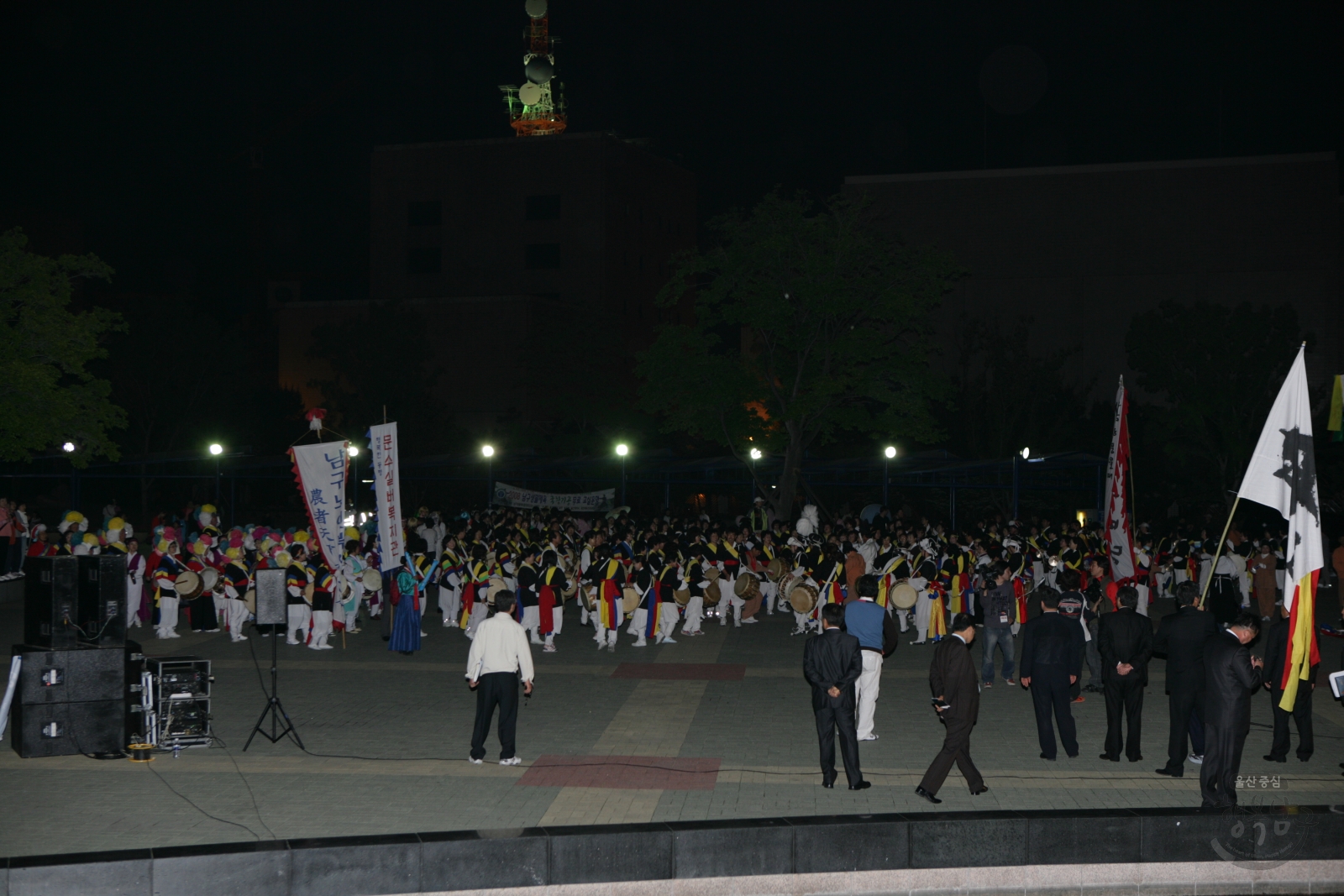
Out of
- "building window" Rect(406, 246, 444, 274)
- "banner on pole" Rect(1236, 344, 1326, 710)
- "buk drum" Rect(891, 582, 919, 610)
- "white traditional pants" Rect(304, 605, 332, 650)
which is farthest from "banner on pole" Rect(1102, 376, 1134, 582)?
"building window" Rect(406, 246, 444, 274)

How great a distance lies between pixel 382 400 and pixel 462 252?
1647 centimetres

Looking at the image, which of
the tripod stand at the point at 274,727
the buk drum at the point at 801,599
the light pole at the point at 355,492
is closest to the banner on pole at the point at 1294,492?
the buk drum at the point at 801,599

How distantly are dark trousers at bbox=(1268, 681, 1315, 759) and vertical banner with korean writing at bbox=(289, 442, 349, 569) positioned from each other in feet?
35.4

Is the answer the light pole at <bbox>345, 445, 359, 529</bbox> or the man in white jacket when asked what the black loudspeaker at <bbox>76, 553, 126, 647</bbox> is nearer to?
the man in white jacket

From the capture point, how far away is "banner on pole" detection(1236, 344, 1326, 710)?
360 inches

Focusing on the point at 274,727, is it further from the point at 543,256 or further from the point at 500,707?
the point at 543,256

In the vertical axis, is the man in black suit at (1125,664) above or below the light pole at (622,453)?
below

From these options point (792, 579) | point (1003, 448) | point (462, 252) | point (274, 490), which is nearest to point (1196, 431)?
point (1003, 448)

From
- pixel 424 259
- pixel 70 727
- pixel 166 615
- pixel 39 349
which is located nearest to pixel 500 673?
pixel 70 727

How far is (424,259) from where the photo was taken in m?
65.0

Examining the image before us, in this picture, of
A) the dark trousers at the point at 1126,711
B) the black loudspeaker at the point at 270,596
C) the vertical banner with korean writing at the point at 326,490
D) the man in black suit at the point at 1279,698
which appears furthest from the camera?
the vertical banner with korean writing at the point at 326,490

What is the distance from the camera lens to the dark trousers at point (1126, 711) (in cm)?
1043

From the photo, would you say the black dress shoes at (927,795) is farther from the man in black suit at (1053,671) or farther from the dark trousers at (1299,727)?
the dark trousers at (1299,727)

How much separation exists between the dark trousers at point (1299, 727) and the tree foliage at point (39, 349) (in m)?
22.3
